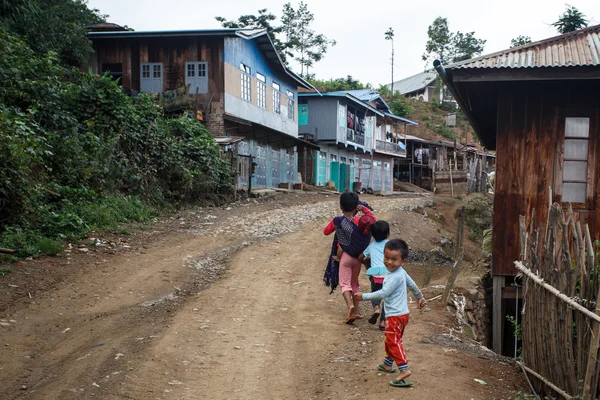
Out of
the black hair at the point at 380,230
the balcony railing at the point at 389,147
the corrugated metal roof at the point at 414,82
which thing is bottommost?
the black hair at the point at 380,230

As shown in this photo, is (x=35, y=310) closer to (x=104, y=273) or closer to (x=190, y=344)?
(x=104, y=273)

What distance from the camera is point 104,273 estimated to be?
→ 8.91 meters

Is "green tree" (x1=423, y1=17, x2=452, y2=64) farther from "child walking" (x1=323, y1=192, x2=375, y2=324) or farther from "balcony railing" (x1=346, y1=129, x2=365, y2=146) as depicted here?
"child walking" (x1=323, y1=192, x2=375, y2=324)

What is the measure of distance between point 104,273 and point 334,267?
395 centimetres

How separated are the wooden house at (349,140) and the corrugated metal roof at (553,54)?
23.3m

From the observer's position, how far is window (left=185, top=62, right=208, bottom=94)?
22.5 m

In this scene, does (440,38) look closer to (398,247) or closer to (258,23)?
(258,23)

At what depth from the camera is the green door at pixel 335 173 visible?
3528cm

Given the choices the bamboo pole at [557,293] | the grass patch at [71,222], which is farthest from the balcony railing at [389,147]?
the bamboo pole at [557,293]

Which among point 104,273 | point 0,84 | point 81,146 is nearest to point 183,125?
point 81,146

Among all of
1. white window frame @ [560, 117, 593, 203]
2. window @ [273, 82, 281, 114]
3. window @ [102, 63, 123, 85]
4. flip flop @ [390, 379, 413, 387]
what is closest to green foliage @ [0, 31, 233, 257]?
window @ [102, 63, 123, 85]

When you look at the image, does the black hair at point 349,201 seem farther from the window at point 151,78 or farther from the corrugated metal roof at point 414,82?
the corrugated metal roof at point 414,82

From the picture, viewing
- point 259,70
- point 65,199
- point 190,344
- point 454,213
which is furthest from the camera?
point 259,70

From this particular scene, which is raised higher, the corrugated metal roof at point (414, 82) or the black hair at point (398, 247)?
the corrugated metal roof at point (414, 82)
